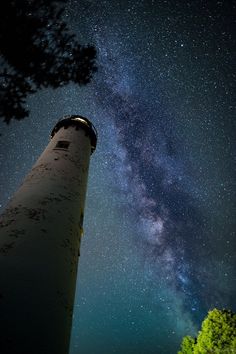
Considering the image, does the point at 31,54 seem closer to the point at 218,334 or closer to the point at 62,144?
the point at 62,144

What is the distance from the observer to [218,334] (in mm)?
20203

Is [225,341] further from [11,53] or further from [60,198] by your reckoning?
[11,53]

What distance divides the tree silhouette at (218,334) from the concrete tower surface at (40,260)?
689 inches

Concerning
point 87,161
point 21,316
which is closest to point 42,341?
point 21,316

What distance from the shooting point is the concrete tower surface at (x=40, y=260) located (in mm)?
4896

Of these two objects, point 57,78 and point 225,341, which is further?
point 225,341

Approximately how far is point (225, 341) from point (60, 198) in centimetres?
1873

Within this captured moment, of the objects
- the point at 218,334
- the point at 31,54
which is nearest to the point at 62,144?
the point at 31,54

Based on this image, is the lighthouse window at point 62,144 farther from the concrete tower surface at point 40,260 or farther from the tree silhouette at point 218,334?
the tree silhouette at point 218,334

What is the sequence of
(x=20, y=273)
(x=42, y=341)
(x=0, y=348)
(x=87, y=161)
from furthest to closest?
(x=87, y=161) → (x=20, y=273) → (x=42, y=341) → (x=0, y=348)

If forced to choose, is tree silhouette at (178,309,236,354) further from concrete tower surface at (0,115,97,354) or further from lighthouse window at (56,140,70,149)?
lighthouse window at (56,140,70,149)

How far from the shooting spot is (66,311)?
19.2 feet

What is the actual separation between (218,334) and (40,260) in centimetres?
1967

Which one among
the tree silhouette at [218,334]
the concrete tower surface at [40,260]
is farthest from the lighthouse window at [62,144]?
the tree silhouette at [218,334]
